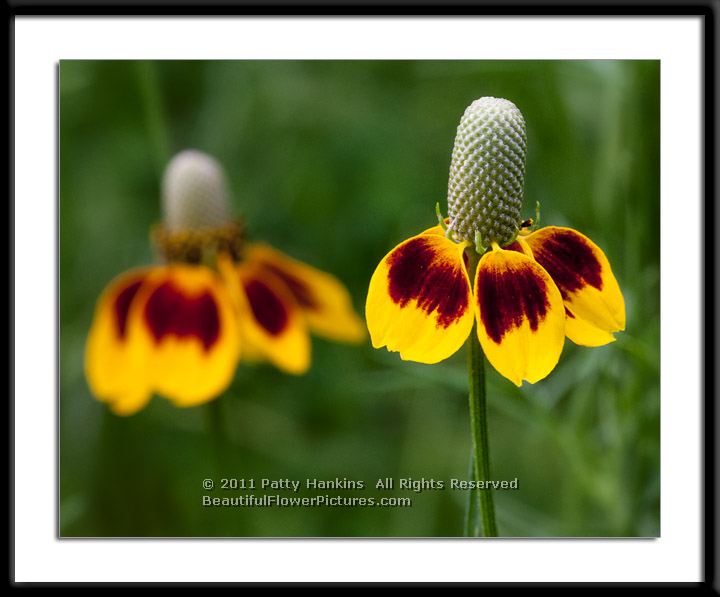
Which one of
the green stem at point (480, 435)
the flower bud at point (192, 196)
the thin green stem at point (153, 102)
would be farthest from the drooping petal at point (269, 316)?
the green stem at point (480, 435)

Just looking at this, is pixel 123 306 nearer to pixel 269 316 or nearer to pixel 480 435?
pixel 269 316

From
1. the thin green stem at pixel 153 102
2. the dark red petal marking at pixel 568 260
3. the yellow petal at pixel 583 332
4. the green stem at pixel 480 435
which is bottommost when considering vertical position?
the green stem at pixel 480 435

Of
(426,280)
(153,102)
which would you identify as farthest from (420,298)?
(153,102)

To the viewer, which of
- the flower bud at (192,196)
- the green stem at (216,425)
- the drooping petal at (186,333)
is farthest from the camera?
the flower bud at (192,196)

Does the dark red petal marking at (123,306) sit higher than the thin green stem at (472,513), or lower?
higher

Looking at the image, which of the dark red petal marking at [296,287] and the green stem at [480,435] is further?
the dark red petal marking at [296,287]

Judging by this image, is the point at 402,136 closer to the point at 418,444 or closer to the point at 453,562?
the point at 418,444

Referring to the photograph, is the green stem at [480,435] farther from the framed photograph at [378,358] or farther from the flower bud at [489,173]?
the framed photograph at [378,358]
